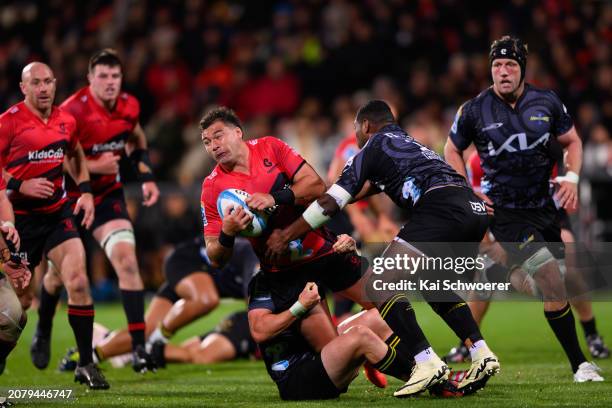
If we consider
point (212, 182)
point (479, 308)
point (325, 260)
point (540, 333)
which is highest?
point (212, 182)

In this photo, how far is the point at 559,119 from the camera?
26.8 ft

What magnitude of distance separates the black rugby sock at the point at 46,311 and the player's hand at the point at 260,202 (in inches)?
133

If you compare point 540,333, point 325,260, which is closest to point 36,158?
point 325,260

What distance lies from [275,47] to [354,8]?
1.57 metres

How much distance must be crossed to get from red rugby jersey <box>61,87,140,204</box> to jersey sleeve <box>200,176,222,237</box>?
8.76ft

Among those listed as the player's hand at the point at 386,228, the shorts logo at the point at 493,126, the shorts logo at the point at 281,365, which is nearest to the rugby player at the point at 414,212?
the shorts logo at the point at 281,365

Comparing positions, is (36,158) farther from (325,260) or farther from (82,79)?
(82,79)

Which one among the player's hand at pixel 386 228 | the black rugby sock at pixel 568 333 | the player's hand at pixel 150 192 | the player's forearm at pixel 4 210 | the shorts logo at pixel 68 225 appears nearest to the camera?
the player's forearm at pixel 4 210

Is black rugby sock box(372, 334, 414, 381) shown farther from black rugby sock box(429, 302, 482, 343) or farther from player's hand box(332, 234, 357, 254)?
player's hand box(332, 234, 357, 254)

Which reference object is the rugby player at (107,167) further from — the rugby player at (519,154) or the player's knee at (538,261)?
the player's knee at (538,261)

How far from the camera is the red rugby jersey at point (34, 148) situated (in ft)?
27.1

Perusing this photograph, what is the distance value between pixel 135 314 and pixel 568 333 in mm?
3599

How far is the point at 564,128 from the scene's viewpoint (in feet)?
26.9

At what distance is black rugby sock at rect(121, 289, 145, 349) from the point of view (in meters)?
9.06
